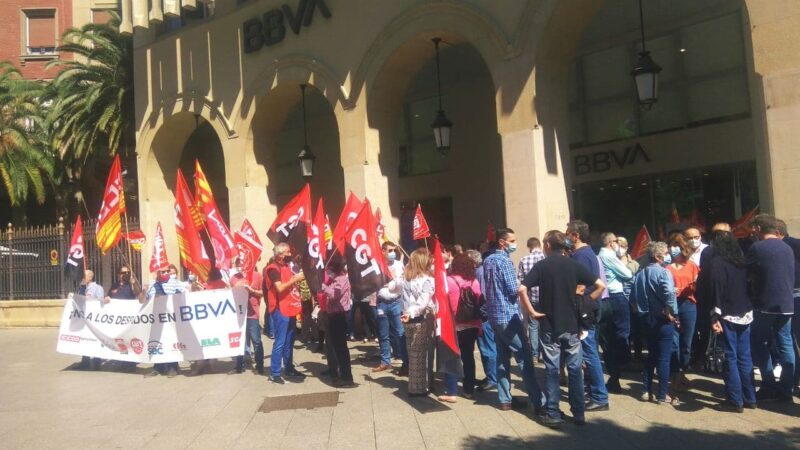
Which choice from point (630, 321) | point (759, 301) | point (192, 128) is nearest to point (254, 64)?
point (192, 128)

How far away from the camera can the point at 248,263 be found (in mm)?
10531

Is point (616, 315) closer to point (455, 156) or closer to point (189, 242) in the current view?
point (189, 242)

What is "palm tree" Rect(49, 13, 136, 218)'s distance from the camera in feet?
61.8

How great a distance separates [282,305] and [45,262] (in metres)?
11.6

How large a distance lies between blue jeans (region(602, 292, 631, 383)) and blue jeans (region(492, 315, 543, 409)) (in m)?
1.43

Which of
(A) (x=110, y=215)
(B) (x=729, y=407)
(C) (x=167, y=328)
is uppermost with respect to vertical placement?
(A) (x=110, y=215)

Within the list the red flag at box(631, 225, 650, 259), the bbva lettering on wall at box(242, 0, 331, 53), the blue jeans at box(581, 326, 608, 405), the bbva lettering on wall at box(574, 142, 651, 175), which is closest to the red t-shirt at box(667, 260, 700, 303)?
the blue jeans at box(581, 326, 608, 405)

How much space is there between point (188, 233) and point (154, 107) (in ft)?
28.4

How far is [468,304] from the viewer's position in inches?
292

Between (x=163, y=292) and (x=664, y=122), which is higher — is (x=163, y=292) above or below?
below

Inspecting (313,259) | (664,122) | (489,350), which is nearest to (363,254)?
(313,259)

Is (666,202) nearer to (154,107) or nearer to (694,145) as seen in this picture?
(694,145)

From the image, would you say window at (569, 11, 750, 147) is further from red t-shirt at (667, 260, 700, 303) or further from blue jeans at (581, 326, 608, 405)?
blue jeans at (581, 326, 608, 405)

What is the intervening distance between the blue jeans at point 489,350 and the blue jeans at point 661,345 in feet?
5.53
